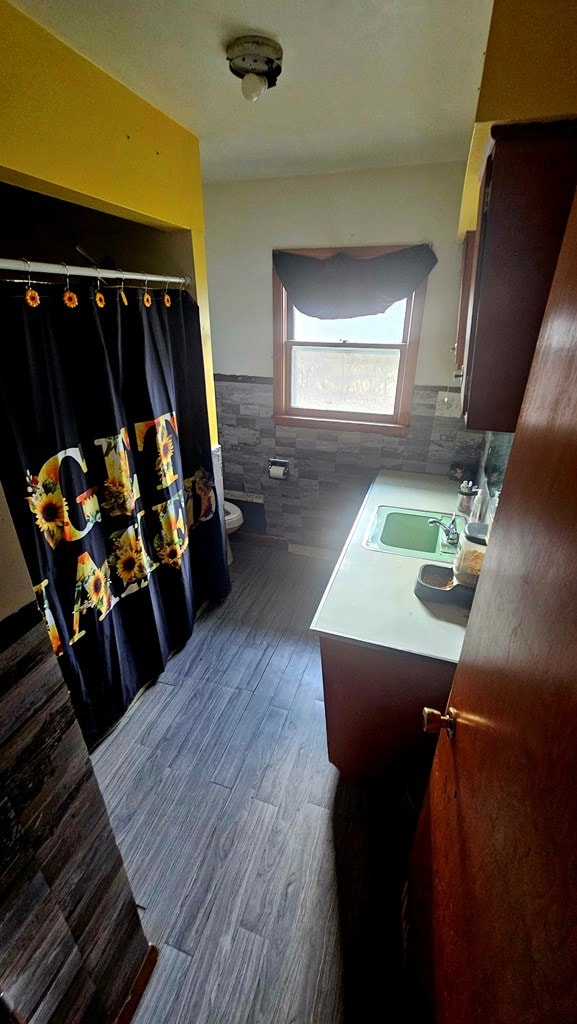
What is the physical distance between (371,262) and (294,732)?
7.93ft

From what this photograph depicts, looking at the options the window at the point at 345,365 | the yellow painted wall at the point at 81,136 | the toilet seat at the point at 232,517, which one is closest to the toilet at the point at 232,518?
the toilet seat at the point at 232,517

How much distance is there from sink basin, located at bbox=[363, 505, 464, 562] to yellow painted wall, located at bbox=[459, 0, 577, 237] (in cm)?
134

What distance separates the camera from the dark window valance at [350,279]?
7.19 feet

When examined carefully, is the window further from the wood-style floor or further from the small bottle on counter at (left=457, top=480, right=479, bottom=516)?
the wood-style floor

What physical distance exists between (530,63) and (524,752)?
1.06m

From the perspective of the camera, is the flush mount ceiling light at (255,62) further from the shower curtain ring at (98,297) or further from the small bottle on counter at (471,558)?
the small bottle on counter at (471,558)

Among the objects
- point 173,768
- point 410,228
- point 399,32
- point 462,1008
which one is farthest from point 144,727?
point 410,228

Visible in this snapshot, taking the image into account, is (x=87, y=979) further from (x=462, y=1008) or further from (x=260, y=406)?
(x=260, y=406)

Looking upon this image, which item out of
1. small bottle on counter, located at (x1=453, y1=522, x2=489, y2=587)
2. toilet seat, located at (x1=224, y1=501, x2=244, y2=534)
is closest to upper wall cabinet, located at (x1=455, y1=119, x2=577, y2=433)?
small bottle on counter, located at (x1=453, y1=522, x2=489, y2=587)

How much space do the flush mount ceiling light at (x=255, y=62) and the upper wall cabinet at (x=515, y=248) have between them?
84cm

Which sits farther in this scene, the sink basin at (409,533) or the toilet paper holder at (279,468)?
the toilet paper holder at (279,468)

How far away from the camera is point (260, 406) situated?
111 inches

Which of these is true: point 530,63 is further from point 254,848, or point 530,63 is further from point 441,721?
point 254,848

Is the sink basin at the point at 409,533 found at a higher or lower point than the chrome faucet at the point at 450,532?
lower
